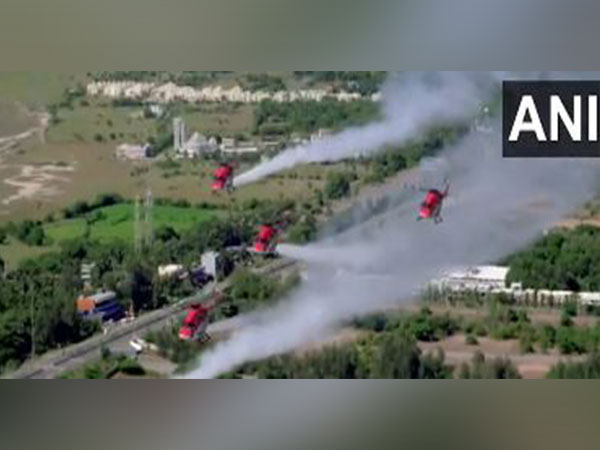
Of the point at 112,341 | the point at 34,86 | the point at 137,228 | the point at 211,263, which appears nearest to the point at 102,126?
the point at 34,86

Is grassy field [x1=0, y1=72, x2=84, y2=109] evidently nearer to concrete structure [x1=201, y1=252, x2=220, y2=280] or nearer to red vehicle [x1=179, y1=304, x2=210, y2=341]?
concrete structure [x1=201, y1=252, x2=220, y2=280]

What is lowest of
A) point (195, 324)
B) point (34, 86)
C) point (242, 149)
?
point (195, 324)

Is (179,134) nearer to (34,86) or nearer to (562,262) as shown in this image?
(34,86)

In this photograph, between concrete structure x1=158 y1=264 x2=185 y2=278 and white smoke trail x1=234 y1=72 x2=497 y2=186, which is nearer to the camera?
white smoke trail x1=234 y1=72 x2=497 y2=186

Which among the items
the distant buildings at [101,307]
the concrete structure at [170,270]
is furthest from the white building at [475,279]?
the distant buildings at [101,307]

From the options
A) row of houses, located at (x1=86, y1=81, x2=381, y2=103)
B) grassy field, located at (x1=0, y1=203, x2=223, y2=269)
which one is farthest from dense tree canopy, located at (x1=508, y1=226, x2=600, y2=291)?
grassy field, located at (x1=0, y1=203, x2=223, y2=269)

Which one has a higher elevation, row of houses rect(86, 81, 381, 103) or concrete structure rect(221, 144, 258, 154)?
row of houses rect(86, 81, 381, 103)

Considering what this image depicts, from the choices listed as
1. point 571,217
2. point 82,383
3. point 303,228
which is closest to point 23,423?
point 82,383
